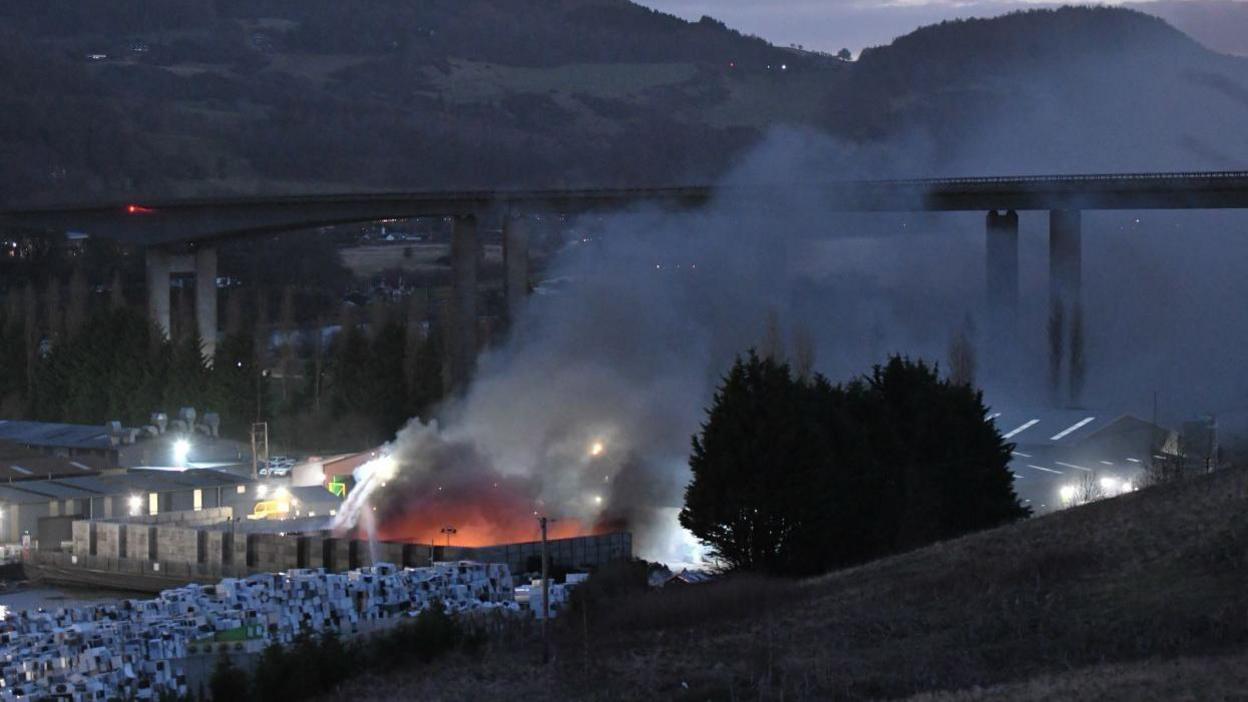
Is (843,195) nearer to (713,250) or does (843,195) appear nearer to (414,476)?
(713,250)

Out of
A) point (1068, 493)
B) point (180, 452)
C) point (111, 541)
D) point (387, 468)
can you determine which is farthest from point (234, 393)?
point (1068, 493)

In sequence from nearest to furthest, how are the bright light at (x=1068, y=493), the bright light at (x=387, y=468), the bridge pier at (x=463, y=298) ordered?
the bright light at (x=387, y=468) < the bright light at (x=1068, y=493) < the bridge pier at (x=463, y=298)

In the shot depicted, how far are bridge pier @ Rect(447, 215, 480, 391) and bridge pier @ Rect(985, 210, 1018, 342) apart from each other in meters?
23.3

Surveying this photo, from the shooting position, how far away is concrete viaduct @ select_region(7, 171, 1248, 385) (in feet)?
291

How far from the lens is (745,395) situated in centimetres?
5247

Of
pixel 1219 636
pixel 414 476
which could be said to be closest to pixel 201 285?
pixel 414 476

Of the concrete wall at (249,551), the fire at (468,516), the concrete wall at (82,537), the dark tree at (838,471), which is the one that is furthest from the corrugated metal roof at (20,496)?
the dark tree at (838,471)

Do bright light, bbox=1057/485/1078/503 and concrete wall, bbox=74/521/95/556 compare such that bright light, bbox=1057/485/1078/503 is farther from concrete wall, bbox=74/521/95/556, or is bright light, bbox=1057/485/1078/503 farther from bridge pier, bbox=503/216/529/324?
bridge pier, bbox=503/216/529/324

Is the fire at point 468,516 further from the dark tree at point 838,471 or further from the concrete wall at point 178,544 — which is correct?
the dark tree at point 838,471

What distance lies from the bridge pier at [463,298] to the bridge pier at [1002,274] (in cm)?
2330

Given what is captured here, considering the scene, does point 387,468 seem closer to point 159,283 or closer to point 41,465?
point 41,465

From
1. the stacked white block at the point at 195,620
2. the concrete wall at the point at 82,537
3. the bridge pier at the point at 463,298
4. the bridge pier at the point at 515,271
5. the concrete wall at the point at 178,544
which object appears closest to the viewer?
the stacked white block at the point at 195,620

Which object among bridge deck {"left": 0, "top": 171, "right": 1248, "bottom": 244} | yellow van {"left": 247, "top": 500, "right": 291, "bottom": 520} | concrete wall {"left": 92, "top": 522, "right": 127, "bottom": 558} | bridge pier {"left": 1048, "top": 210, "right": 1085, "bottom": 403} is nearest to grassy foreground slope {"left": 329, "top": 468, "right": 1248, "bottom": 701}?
concrete wall {"left": 92, "top": 522, "right": 127, "bottom": 558}

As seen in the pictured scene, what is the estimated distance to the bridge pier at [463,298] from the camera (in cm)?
9506
